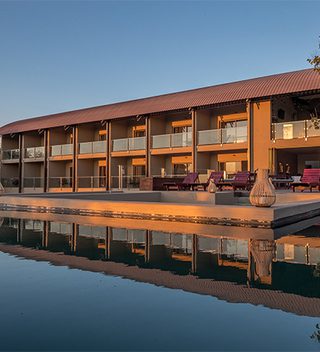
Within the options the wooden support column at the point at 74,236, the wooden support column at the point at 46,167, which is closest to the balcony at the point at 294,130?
the wooden support column at the point at 74,236

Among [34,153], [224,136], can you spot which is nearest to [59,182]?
[34,153]

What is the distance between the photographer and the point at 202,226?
9594mm

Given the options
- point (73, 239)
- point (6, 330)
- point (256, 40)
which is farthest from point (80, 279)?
point (256, 40)

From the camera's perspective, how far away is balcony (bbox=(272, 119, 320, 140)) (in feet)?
64.0

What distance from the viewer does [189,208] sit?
10.4 meters

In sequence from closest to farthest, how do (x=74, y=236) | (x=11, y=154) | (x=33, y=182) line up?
1. (x=74, y=236)
2. (x=33, y=182)
3. (x=11, y=154)

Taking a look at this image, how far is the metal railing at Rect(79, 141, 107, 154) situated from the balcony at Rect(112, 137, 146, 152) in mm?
1164

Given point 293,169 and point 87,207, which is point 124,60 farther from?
point 87,207

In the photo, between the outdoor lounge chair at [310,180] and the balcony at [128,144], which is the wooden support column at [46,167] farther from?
the outdoor lounge chair at [310,180]

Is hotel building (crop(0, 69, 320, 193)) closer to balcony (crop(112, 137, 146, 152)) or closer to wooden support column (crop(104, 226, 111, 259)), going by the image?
balcony (crop(112, 137, 146, 152))

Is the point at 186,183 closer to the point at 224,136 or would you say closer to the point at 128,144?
the point at 224,136

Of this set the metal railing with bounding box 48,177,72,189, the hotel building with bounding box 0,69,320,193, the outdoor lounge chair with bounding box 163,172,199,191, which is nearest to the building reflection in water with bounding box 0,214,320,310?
the hotel building with bounding box 0,69,320,193

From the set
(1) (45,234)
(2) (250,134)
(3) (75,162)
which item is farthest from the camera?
(3) (75,162)

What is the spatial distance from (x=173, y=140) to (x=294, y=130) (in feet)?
26.1
